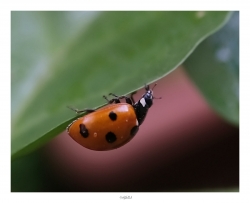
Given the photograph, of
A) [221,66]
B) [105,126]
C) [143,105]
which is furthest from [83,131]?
[221,66]

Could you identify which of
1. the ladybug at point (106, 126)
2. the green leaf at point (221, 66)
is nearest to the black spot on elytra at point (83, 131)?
the ladybug at point (106, 126)

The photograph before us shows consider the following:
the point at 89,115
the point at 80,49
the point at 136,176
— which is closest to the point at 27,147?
the point at 89,115

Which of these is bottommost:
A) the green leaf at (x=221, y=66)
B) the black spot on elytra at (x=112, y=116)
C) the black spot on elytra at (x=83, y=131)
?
the black spot on elytra at (x=83, y=131)

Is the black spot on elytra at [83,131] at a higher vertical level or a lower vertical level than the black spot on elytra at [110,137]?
higher

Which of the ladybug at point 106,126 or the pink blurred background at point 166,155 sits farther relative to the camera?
the pink blurred background at point 166,155

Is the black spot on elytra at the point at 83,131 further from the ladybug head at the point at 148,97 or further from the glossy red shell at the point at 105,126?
the ladybug head at the point at 148,97

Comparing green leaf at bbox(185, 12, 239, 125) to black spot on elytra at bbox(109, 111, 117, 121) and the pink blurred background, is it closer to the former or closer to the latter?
the pink blurred background

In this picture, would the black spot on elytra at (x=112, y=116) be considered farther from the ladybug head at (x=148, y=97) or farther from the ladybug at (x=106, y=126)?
the ladybug head at (x=148, y=97)

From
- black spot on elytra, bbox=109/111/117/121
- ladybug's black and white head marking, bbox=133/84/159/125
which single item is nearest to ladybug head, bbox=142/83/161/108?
ladybug's black and white head marking, bbox=133/84/159/125
